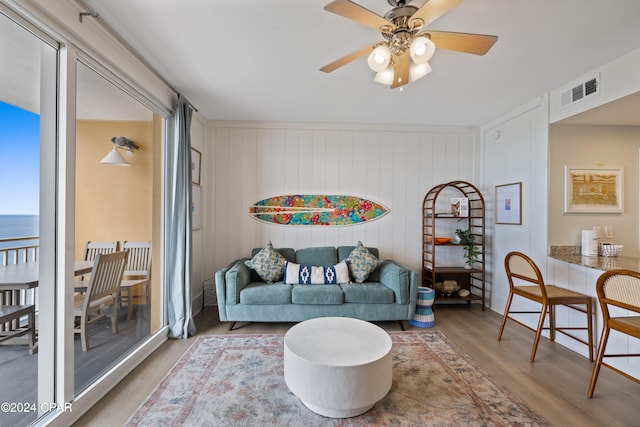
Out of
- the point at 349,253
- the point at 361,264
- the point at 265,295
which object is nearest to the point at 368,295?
the point at 361,264

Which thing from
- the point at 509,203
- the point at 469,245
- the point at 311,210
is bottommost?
the point at 469,245

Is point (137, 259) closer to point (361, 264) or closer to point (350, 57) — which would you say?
point (361, 264)

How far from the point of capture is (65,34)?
5.50ft

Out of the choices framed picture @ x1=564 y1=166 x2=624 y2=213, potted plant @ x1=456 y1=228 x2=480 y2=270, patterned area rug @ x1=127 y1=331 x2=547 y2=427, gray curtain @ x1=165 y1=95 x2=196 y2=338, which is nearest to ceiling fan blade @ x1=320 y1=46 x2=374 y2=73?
gray curtain @ x1=165 y1=95 x2=196 y2=338

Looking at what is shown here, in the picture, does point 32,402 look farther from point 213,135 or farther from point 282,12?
point 213,135

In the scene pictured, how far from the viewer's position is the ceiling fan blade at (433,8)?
1.37m

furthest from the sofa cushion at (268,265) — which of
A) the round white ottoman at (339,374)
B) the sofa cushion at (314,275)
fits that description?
the round white ottoman at (339,374)

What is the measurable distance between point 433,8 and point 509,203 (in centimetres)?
288

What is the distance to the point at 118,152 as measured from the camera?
2.62 meters

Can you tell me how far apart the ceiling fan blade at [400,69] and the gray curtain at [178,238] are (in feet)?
7.19

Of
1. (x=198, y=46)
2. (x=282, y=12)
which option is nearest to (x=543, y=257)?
(x=282, y=12)

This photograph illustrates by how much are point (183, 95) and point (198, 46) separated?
1039 mm

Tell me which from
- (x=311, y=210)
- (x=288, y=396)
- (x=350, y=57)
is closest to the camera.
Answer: (x=350, y=57)

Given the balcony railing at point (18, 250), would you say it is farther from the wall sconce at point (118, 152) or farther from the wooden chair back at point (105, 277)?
the wall sconce at point (118, 152)
